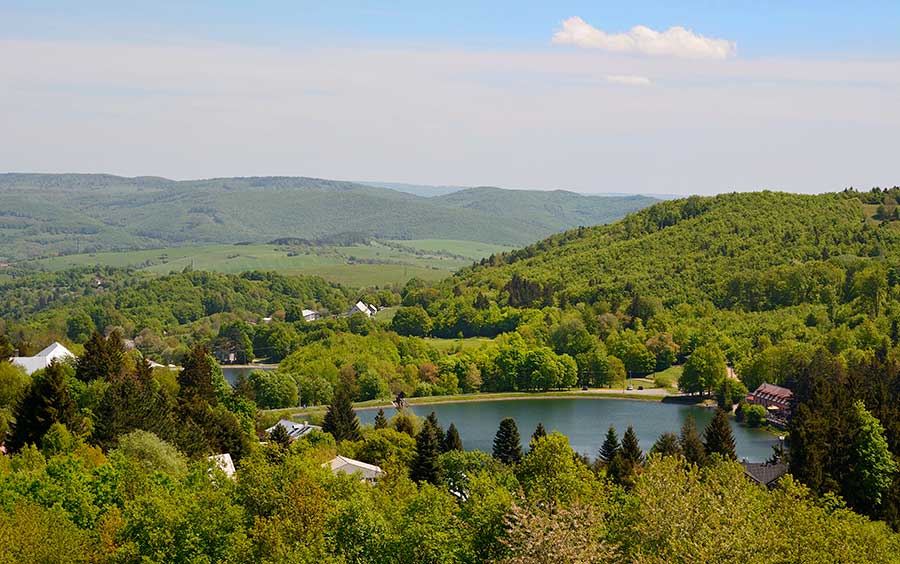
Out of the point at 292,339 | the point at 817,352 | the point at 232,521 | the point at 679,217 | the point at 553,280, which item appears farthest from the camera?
the point at 679,217

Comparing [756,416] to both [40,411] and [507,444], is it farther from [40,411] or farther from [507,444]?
[40,411]

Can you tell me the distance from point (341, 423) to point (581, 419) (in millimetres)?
24296

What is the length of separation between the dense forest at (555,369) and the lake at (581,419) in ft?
14.1

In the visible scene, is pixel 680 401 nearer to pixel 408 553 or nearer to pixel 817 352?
pixel 817 352

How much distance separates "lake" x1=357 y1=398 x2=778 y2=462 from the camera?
196 feet

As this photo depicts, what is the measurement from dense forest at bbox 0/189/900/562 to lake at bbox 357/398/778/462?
4.29 metres

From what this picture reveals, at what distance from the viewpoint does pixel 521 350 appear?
279 feet

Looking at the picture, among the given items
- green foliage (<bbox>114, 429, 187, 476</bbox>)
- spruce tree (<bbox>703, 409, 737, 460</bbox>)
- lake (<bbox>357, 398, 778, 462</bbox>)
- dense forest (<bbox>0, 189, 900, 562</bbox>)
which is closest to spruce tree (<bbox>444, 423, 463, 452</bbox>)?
dense forest (<bbox>0, 189, 900, 562</bbox>)

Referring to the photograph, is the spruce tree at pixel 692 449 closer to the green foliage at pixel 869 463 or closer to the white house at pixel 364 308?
the green foliage at pixel 869 463

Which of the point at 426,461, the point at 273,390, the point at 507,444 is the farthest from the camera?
the point at 273,390

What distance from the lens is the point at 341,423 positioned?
4906cm

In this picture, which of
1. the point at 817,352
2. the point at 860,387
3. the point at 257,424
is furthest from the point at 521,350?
the point at 860,387

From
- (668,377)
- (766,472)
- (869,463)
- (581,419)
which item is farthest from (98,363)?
(668,377)

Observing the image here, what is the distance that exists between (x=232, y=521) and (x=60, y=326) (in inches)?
3969
